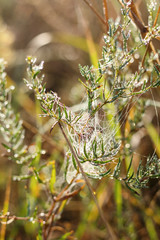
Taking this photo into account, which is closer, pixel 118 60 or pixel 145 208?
pixel 118 60

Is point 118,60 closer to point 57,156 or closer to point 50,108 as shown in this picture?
point 50,108

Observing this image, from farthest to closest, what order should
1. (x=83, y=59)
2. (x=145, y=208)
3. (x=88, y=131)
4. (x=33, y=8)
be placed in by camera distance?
(x=33, y=8)
(x=83, y=59)
(x=145, y=208)
(x=88, y=131)

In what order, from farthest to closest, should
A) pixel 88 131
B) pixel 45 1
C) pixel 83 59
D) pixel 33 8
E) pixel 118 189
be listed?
pixel 33 8 → pixel 45 1 → pixel 83 59 → pixel 118 189 → pixel 88 131

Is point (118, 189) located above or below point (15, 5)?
below

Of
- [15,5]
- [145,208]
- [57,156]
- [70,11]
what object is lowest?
[145,208]

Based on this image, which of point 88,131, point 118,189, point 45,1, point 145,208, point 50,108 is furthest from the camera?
point 45,1

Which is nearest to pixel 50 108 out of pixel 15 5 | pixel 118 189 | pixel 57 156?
pixel 118 189

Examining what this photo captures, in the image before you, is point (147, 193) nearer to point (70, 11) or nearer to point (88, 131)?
point (88, 131)

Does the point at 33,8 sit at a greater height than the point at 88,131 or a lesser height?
greater

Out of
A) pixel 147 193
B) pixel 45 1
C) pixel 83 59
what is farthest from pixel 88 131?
pixel 45 1
